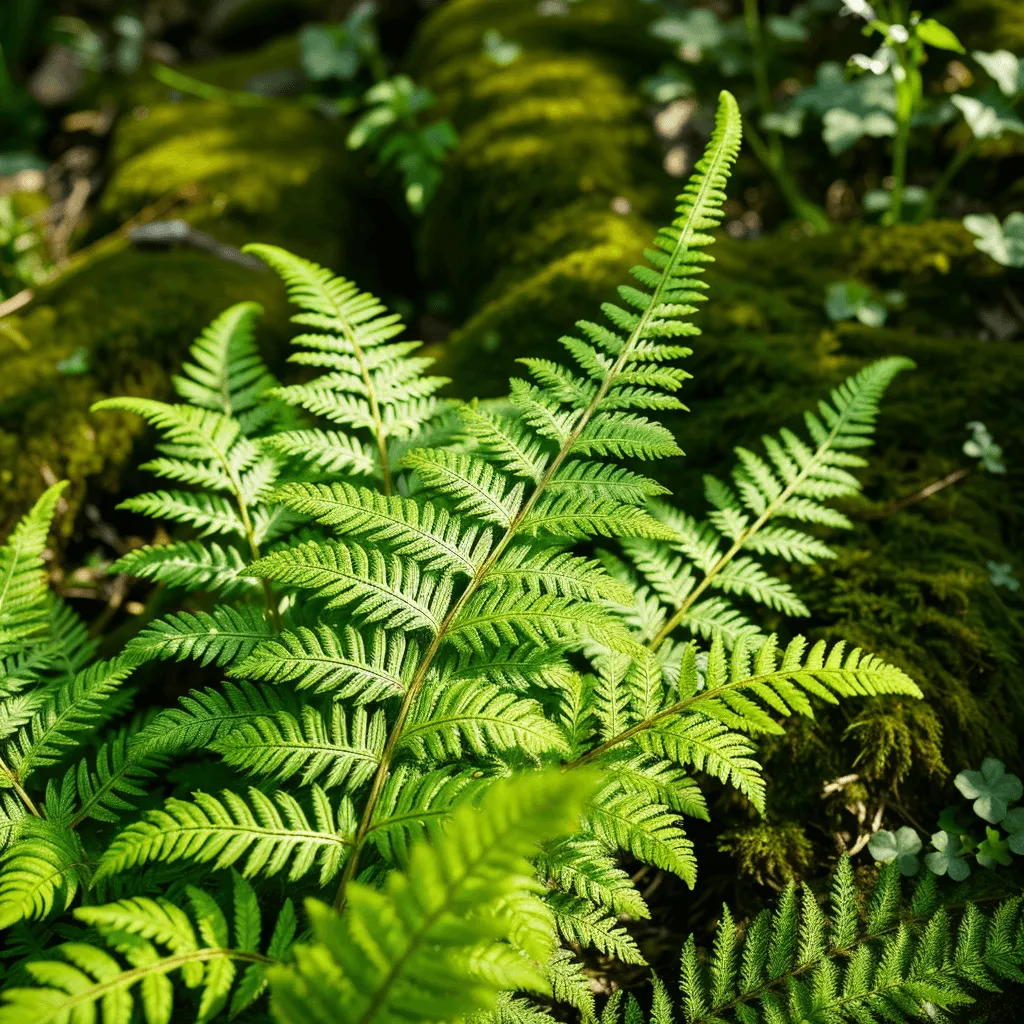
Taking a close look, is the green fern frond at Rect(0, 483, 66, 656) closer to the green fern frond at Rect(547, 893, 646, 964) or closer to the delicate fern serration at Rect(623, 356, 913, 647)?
the green fern frond at Rect(547, 893, 646, 964)

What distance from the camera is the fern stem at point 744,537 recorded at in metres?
1.70

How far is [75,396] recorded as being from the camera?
2.58 meters

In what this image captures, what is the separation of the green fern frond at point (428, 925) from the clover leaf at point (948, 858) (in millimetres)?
1110

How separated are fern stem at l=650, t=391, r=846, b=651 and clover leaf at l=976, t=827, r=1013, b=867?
0.75m

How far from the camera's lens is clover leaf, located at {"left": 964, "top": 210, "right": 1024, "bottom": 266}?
2.35 meters

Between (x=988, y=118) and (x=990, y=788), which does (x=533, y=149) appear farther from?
(x=990, y=788)

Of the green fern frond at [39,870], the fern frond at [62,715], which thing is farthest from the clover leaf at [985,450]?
the green fern frond at [39,870]

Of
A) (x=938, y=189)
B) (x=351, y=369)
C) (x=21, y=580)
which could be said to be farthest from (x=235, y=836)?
(x=938, y=189)

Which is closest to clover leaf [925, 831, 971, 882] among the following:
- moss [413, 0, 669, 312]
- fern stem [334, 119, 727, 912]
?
fern stem [334, 119, 727, 912]

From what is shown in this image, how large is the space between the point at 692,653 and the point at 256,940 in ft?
2.83

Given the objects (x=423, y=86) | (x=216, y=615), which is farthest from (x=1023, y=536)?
(x=423, y=86)

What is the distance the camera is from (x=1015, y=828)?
156 cm

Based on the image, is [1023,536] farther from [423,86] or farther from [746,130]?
[423,86]

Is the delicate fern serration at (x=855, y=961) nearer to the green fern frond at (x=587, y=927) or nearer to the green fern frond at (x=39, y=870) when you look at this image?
the green fern frond at (x=587, y=927)
